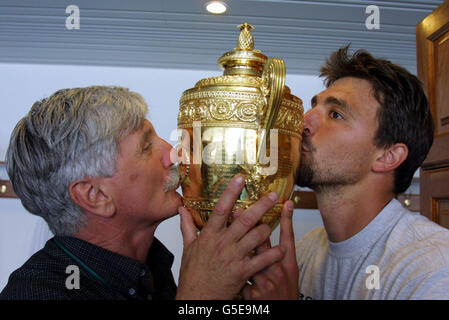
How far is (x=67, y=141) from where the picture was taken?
3.43ft

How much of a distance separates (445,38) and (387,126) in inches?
27.2

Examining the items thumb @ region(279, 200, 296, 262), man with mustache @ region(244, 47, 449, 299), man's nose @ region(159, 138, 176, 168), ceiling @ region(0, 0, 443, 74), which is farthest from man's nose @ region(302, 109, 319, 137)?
ceiling @ region(0, 0, 443, 74)

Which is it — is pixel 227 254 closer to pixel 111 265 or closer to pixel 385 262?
pixel 111 265

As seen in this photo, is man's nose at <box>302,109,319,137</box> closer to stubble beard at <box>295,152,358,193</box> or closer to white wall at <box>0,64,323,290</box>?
stubble beard at <box>295,152,358,193</box>

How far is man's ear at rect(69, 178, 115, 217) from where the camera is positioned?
3.57 feet

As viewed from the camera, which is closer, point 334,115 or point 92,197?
point 92,197

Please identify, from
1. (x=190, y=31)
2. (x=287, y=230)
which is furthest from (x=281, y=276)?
(x=190, y=31)

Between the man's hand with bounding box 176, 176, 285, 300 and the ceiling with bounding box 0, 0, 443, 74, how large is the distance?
1865mm

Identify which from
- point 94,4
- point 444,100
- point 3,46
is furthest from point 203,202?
point 3,46

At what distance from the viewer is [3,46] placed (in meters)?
3.24

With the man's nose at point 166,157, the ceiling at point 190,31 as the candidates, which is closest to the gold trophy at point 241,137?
the man's nose at point 166,157

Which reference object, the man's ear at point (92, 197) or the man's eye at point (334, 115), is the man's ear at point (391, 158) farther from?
the man's ear at point (92, 197)

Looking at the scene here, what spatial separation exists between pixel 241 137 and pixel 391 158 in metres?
0.70

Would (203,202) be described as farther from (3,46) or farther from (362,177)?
(3,46)
